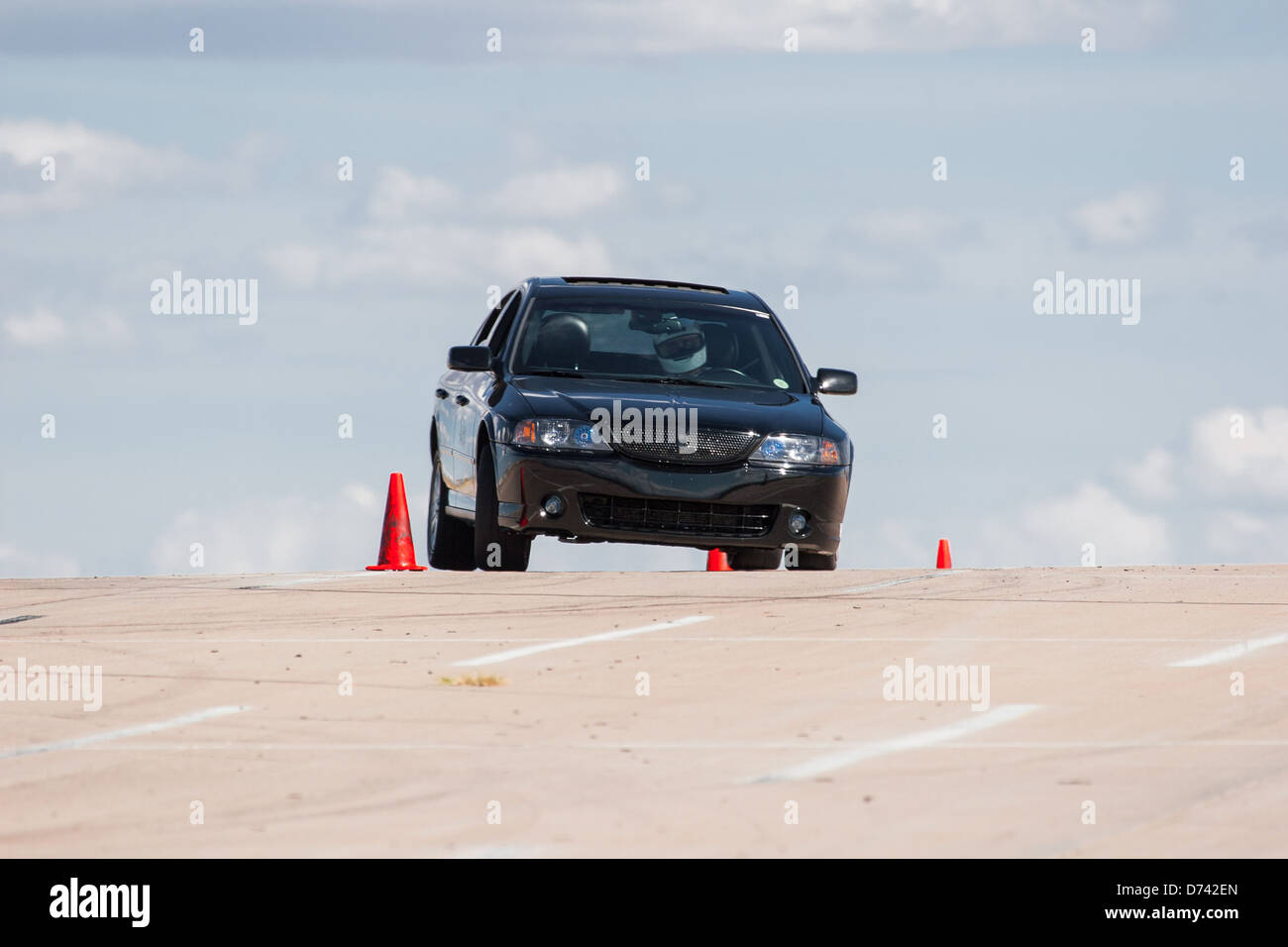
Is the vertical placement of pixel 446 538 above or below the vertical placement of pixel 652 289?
below

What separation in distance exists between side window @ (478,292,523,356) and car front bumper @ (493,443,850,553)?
153 centimetres

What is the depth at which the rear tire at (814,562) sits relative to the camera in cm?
1427

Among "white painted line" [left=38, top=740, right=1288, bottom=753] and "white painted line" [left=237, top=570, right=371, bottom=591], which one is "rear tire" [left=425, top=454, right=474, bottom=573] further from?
"white painted line" [left=38, top=740, right=1288, bottom=753]

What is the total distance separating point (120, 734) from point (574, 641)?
3148 millimetres

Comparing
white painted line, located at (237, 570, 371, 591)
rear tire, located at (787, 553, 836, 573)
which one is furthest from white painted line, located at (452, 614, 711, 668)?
white painted line, located at (237, 570, 371, 591)

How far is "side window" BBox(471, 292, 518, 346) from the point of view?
52.1 ft

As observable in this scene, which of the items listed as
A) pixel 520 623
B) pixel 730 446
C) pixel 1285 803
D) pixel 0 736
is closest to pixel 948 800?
pixel 1285 803

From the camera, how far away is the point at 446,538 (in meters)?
15.8

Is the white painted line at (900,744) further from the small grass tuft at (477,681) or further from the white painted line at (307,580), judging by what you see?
the white painted line at (307,580)

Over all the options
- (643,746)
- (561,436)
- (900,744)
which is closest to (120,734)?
(643,746)

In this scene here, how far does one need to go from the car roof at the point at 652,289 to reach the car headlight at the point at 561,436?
5.68 ft

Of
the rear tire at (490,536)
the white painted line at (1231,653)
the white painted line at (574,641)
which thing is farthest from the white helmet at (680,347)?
the white painted line at (1231,653)

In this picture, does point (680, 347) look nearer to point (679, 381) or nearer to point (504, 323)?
point (679, 381)
